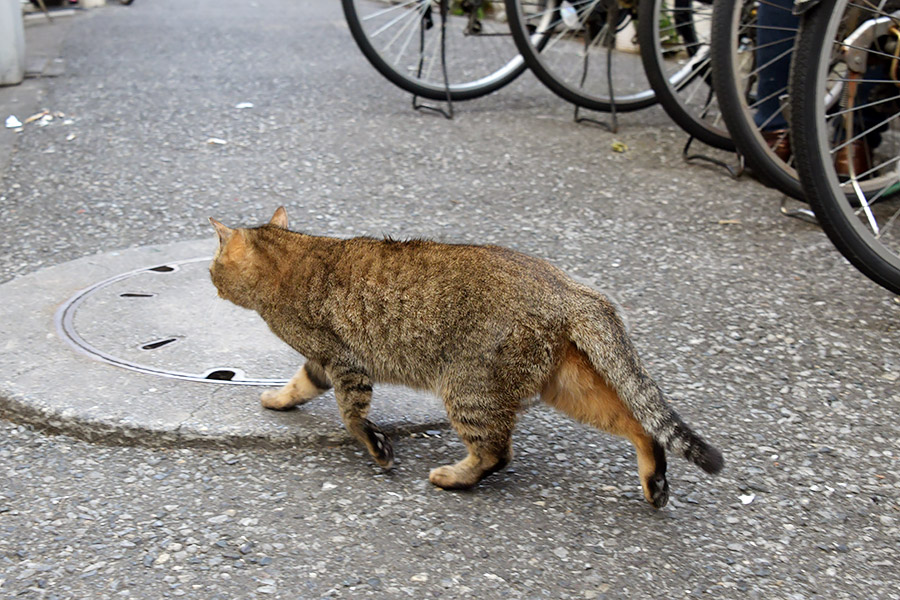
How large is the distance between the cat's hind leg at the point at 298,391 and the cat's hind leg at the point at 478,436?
1.73 feet

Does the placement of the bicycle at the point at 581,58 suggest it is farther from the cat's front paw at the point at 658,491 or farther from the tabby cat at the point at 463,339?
the cat's front paw at the point at 658,491

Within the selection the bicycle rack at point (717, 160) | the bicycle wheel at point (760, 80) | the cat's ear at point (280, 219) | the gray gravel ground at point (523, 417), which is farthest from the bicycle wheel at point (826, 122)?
the cat's ear at point (280, 219)

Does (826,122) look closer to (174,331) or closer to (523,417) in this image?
(523,417)

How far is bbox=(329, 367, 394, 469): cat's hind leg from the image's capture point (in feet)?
9.70

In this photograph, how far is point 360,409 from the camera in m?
2.97

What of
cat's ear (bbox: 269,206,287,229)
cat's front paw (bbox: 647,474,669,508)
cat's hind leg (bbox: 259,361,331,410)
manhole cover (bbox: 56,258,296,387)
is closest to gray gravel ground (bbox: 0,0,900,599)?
cat's front paw (bbox: 647,474,669,508)

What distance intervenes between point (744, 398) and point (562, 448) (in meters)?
0.74

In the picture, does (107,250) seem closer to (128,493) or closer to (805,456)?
(128,493)

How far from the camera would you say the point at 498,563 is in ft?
8.46

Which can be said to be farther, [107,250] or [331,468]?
[107,250]

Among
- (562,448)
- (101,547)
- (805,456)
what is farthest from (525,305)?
(101,547)

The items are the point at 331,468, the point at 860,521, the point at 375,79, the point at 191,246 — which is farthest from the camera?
the point at 375,79

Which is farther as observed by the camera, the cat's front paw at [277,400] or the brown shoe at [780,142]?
the brown shoe at [780,142]

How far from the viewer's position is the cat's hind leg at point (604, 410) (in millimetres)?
2738
